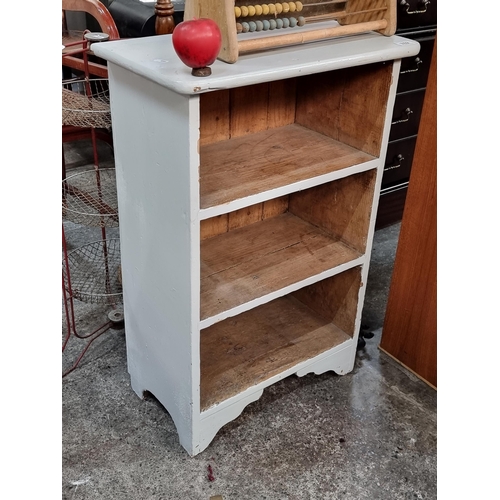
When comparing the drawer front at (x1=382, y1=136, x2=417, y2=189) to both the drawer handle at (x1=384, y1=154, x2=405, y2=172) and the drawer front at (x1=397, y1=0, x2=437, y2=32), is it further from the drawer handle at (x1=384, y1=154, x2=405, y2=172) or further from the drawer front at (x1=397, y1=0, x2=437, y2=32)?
the drawer front at (x1=397, y1=0, x2=437, y2=32)

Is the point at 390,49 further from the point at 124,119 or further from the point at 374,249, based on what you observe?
the point at 374,249

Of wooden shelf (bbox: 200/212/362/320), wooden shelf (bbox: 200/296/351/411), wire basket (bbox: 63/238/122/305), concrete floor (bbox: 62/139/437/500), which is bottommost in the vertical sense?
concrete floor (bbox: 62/139/437/500)

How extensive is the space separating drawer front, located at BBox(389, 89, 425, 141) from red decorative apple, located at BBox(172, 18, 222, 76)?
164 cm

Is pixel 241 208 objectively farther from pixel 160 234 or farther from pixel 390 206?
pixel 390 206

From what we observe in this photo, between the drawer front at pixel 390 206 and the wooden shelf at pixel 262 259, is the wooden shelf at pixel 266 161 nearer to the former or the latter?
the wooden shelf at pixel 262 259

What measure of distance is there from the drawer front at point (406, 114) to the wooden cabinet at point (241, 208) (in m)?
0.91

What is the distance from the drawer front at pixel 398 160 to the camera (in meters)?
2.90

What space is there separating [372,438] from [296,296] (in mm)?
640

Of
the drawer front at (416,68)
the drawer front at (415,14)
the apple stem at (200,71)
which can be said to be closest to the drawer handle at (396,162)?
the drawer front at (416,68)

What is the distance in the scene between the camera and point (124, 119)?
5.30ft

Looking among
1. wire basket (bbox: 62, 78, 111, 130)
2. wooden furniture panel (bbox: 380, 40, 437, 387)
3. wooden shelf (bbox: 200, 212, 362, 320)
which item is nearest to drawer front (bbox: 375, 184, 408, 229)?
wooden furniture panel (bbox: 380, 40, 437, 387)

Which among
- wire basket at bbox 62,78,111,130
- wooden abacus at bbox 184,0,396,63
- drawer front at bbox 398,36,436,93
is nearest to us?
wooden abacus at bbox 184,0,396,63

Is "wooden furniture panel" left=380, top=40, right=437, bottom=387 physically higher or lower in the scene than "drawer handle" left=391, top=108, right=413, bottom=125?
lower

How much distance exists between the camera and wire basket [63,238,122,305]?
8.14ft
